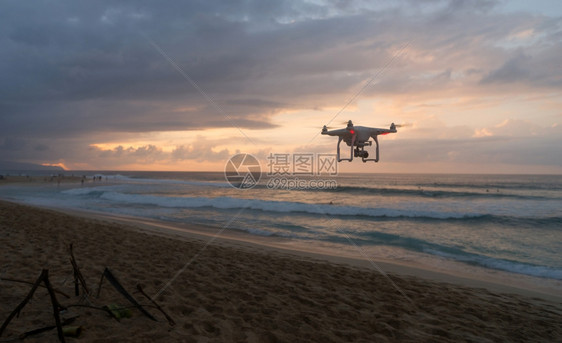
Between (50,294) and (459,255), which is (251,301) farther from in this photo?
(459,255)

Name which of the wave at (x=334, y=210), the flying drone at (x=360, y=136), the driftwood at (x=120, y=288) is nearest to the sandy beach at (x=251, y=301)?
the driftwood at (x=120, y=288)

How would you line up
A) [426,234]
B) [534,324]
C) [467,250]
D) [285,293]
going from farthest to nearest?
[426,234] < [467,250] < [285,293] < [534,324]

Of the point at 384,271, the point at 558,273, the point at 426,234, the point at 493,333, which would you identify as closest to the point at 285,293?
the point at 493,333

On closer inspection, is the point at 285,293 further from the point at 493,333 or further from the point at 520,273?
the point at 520,273

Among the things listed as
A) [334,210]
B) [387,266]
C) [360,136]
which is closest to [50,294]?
[360,136]

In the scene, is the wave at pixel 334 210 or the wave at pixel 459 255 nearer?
the wave at pixel 459 255

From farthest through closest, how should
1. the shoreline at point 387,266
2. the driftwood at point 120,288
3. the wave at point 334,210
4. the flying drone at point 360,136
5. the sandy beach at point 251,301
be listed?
the wave at point 334,210
the shoreline at point 387,266
the flying drone at point 360,136
the sandy beach at point 251,301
the driftwood at point 120,288

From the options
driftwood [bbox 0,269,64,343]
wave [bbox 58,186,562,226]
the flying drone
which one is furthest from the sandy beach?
wave [bbox 58,186,562,226]

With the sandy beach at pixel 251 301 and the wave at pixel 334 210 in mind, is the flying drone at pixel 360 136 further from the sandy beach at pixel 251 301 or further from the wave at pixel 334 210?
the wave at pixel 334 210
